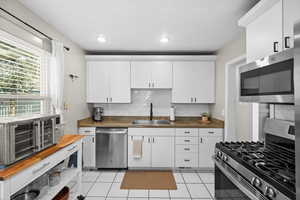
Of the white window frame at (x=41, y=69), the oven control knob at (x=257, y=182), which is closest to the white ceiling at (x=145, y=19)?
the white window frame at (x=41, y=69)

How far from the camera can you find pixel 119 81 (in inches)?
150

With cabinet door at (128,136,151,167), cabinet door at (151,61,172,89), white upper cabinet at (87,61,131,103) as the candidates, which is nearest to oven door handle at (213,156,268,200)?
cabinet door at (128,136,151,167)

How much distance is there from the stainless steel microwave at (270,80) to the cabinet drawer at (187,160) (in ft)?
6.89

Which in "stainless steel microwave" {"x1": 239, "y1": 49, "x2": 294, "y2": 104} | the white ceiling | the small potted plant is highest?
the white ceiling

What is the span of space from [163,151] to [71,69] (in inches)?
86.5

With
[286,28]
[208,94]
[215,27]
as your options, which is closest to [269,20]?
[286,28]

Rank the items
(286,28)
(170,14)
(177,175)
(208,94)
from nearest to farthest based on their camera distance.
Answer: (286,28) → (170,14) → (177,175) → (208,94)

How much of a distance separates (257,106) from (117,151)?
247cm

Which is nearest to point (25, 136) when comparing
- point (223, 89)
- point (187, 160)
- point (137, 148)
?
point (137, 148)

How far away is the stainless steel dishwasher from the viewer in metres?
3.38

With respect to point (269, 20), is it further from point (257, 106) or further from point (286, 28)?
point (257, 106)

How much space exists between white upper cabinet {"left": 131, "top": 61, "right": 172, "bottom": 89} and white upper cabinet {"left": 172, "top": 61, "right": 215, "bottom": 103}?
166 mm

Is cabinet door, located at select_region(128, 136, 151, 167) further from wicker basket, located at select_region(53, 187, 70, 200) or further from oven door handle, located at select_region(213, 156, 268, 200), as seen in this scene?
oven door handle, located at select_region(213, 156, 268, 200)

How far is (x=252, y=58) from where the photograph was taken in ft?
6.01
